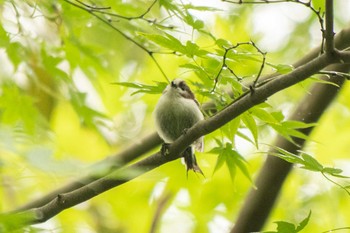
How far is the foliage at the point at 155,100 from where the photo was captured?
2.06 metres

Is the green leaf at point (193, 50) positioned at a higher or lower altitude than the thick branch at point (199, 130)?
higher

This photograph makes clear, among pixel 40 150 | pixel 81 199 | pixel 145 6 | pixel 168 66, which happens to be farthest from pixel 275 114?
pixel 168 66

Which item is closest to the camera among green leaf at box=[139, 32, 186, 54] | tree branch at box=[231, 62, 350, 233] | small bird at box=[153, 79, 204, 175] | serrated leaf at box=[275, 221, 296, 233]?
serrated leaf at box=[275, 221, 296, 233]

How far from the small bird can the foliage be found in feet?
0.19

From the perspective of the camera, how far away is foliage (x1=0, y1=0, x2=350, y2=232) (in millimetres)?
2059

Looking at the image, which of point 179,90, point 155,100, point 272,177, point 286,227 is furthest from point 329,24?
point 155,100

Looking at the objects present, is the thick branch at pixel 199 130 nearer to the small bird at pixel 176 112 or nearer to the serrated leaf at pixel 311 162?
the serrated leaf at pixel 311 162

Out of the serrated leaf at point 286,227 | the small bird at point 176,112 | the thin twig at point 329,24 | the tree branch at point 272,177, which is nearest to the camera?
the thin twig at point 329,24

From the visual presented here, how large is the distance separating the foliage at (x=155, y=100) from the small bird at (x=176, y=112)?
0.19 ft

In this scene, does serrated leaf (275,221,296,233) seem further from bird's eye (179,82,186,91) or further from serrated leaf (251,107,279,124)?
bird's eye (179,82,186,91)

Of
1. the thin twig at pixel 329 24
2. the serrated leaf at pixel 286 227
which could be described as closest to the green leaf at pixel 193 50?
Result: the thin twig at pixel 329 24

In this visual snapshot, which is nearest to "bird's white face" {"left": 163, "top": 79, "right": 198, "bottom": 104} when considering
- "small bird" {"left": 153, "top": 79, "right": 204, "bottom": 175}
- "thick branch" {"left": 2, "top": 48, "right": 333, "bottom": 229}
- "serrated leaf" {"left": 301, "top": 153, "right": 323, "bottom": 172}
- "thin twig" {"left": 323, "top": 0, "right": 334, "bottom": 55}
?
"small bird" {"left": 153, "top": 79, "right": 204, "bottom": 175}

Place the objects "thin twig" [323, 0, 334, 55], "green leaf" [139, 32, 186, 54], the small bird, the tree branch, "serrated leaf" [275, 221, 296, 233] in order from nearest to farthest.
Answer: "thin twig" [323, 0, 334, 55]
"serrated leaf" [275, 221, 296, 233]
"green leaf" [139, 32, 186, 54]
the small bird
the tree branch

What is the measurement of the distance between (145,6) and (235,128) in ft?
2.96
